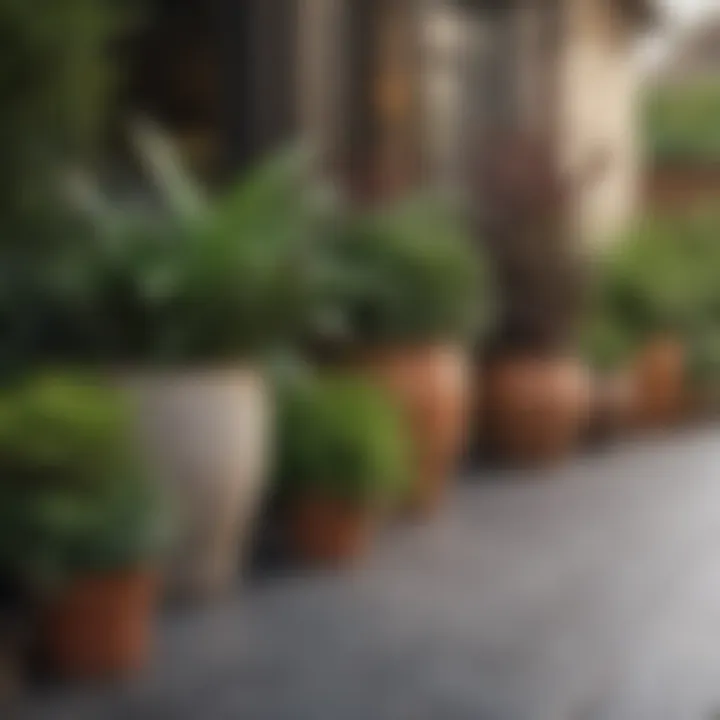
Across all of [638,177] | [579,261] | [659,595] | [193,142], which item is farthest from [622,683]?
[638,177]

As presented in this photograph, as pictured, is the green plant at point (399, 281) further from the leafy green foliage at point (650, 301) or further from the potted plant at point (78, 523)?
the potted plant at point (78, 523)

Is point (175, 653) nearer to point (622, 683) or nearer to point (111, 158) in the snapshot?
point (622, 683)

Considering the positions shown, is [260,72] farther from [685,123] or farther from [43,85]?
[685,123]

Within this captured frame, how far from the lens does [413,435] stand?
5.02 meters

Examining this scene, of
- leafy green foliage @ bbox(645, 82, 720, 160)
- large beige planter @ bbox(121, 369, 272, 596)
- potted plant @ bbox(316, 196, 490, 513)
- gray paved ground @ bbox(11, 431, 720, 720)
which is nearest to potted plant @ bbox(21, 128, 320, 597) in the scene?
large beige planter @ bbox(121, 369, 272, 596)

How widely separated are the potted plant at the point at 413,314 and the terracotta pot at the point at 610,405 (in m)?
1.45

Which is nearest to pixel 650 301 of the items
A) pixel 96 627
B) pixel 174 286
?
pixel 174 286

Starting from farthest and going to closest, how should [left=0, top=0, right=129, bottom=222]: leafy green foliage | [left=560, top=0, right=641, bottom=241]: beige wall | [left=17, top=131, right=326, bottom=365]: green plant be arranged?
1. [left=560, top=0, right=641, bottom=241]: beige wall
2. [left=17, top=131, right=326, bottom=365]: green plant
3. [left=0, top=0, right=129, bottom=222]: leafy green foliage

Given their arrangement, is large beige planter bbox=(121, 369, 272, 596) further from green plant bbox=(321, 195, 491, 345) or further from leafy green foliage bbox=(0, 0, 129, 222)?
green plant bbox=(321, 195, 491, 345)

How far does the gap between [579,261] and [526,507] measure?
1.24m

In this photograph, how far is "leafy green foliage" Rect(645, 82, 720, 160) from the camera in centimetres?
1045

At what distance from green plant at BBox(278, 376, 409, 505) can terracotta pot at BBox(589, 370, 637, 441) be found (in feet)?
7.75

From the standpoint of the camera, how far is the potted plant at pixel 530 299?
6.00 meters

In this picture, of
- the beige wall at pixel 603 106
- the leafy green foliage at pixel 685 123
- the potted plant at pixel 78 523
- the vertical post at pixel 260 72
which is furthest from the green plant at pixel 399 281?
the leafy green foliage at pixel 685 123
